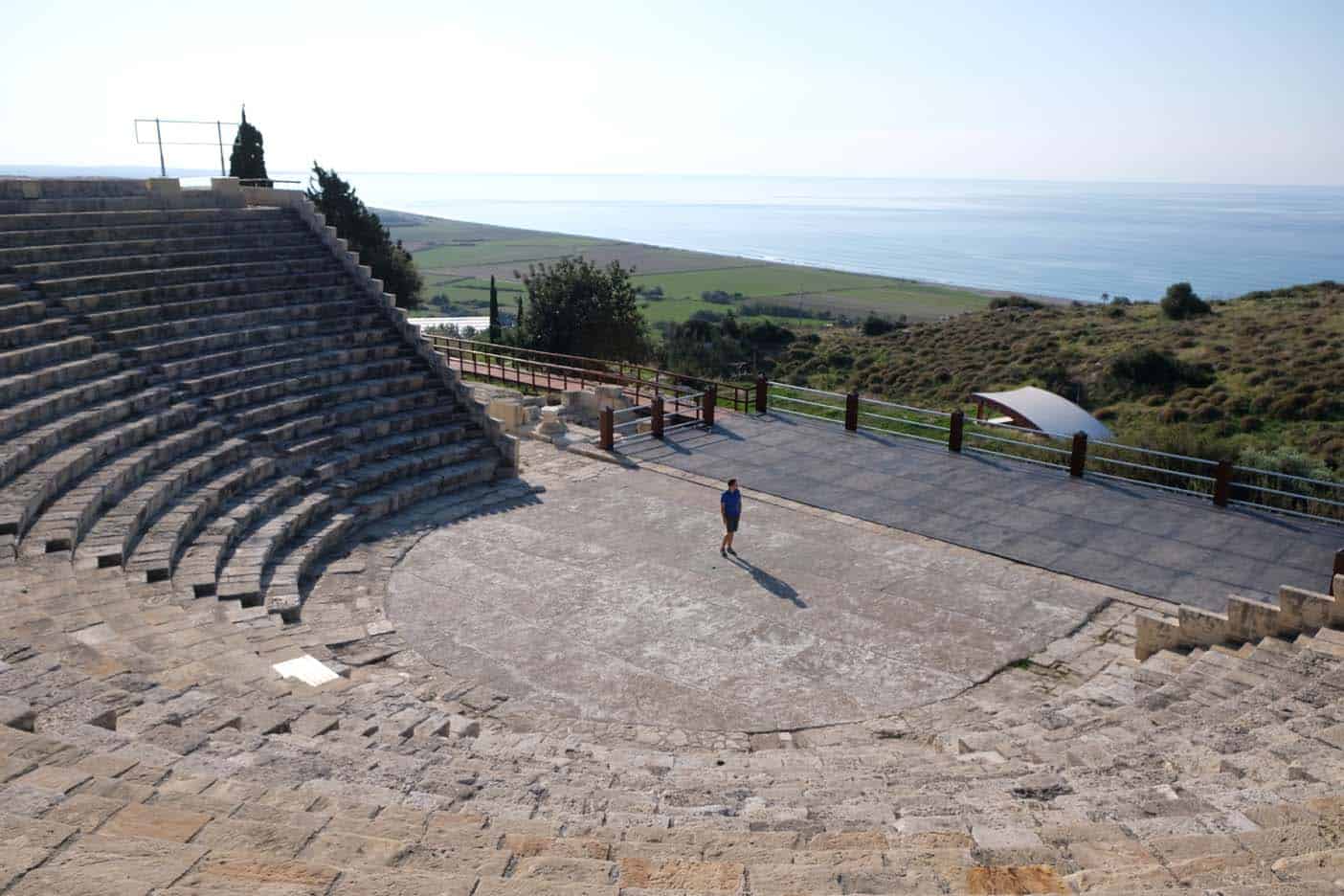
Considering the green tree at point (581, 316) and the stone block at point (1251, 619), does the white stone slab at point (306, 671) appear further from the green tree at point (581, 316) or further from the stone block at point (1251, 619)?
the green tree at point (581, 316)

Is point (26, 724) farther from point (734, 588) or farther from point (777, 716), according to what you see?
point (734, 588)

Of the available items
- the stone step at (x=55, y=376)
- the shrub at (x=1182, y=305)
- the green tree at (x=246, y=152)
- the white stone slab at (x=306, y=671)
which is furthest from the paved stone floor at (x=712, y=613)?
the shrub at (x=1182, y=305)

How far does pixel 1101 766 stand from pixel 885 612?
13.4ft

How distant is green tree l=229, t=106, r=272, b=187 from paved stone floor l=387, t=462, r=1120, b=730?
23.9 m

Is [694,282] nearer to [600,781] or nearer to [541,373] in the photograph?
[541,373]

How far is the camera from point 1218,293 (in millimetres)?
88625

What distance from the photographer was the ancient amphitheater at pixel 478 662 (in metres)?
4.78

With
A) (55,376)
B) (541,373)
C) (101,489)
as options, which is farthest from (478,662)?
(541,373)

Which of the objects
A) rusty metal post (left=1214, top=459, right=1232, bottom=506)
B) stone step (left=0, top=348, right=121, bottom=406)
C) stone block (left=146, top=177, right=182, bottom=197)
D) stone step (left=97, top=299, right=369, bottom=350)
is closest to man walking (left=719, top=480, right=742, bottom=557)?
rusty metal post (left=1214, top=459, right=1232, bottom=506)

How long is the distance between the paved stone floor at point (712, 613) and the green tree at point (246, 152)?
2386 cm

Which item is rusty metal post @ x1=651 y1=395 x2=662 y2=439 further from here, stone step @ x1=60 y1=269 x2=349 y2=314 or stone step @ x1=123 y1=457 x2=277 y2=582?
stone step @ x1=123 y1=457 x2=277 y2=582

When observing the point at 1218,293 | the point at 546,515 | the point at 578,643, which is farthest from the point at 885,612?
the point at 1218,293

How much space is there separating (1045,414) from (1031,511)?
10.2 meters

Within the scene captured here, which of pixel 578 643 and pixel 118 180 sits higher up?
pixel 118 180
